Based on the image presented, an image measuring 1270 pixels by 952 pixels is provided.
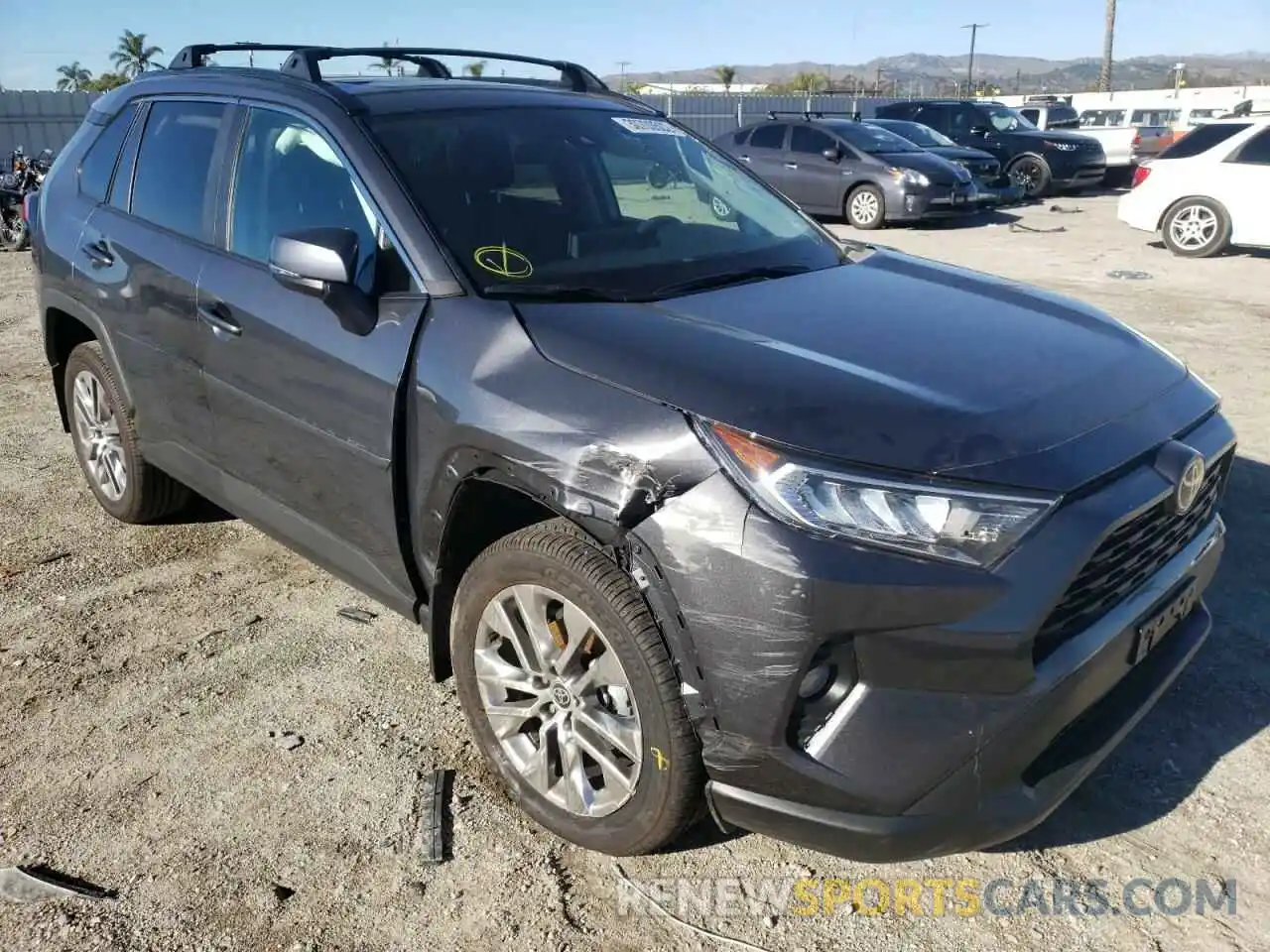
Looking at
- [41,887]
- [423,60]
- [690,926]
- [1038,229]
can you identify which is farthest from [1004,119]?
[41,887]

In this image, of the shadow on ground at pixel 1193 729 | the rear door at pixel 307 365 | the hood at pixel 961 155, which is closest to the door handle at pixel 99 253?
the rear door at pixel 307 365

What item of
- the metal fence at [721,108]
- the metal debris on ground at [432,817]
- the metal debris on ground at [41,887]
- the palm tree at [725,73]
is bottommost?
the metal debris on ground at [432,817]

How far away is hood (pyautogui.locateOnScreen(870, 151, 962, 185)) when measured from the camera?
1462 centimetres

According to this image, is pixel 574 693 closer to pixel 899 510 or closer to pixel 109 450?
pixel 899 510

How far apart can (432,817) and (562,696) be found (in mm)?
541

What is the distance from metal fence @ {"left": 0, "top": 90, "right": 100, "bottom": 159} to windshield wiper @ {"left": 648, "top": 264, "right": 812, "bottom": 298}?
23520 millimetres

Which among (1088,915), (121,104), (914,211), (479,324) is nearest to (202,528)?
(121,104)

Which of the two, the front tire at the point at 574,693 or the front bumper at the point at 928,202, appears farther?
the front bumper at the point at 928,202

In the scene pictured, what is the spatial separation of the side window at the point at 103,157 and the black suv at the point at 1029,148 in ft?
53.7

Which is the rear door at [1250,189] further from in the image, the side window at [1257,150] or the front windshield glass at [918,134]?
the front windshield glass at [918,134]

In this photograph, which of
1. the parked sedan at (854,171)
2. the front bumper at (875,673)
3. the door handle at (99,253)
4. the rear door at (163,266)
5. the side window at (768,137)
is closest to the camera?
the front bumper at (875,673)

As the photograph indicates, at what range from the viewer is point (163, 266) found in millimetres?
3654

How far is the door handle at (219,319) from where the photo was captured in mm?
3283

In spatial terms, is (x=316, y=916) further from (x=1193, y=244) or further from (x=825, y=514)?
(x=1193, y=244)
